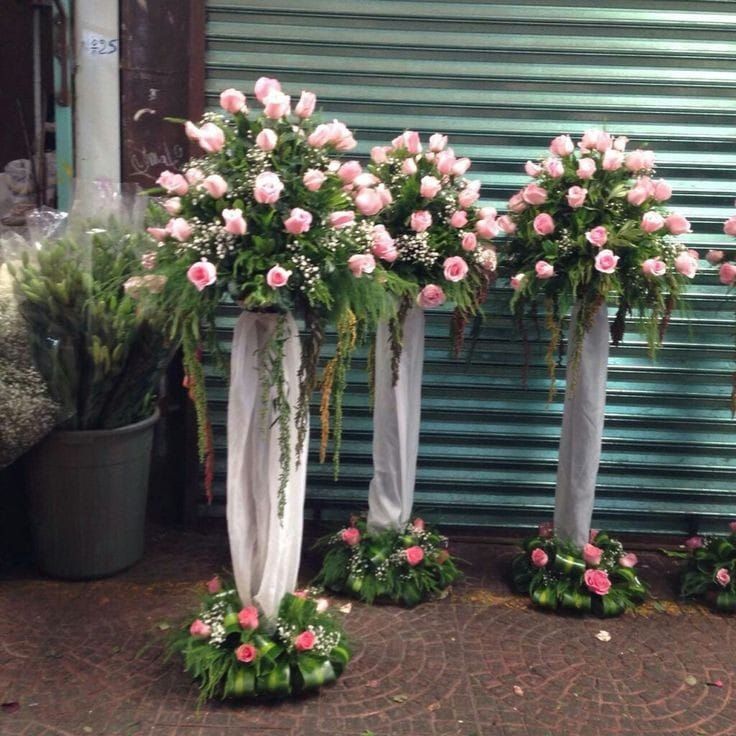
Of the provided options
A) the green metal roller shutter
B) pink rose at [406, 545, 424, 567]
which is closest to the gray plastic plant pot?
the green metal roller shutter

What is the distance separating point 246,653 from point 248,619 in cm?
14

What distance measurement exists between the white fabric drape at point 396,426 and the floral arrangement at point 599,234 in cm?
57

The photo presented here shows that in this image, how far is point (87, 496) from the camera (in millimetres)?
4594

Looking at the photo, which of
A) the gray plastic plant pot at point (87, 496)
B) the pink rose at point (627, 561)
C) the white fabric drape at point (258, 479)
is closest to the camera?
the white fabric drape at point (258, 479)

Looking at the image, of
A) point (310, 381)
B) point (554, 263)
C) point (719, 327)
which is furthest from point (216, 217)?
point (719, 327)

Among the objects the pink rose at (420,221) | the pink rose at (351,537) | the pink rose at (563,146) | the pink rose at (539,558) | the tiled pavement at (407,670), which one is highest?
the pink rose at (563,146)

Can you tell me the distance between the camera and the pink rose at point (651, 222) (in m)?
4.08

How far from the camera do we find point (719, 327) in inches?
209

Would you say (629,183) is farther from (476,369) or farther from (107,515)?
(107,515)

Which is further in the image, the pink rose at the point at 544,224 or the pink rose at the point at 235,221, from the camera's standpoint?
the pink rose at the point at 544,224

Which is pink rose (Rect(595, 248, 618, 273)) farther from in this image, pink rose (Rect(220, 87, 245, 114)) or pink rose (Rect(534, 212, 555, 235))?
pink rose (Rect(220, 87, 245, 114))

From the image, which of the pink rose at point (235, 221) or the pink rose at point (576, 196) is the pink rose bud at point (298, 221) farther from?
the pink rose at point (576, 196)

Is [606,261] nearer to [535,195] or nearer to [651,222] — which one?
[651,222]

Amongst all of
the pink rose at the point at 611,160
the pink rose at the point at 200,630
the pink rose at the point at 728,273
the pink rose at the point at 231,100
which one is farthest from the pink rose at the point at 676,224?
the pink rose at the point at 200,630
